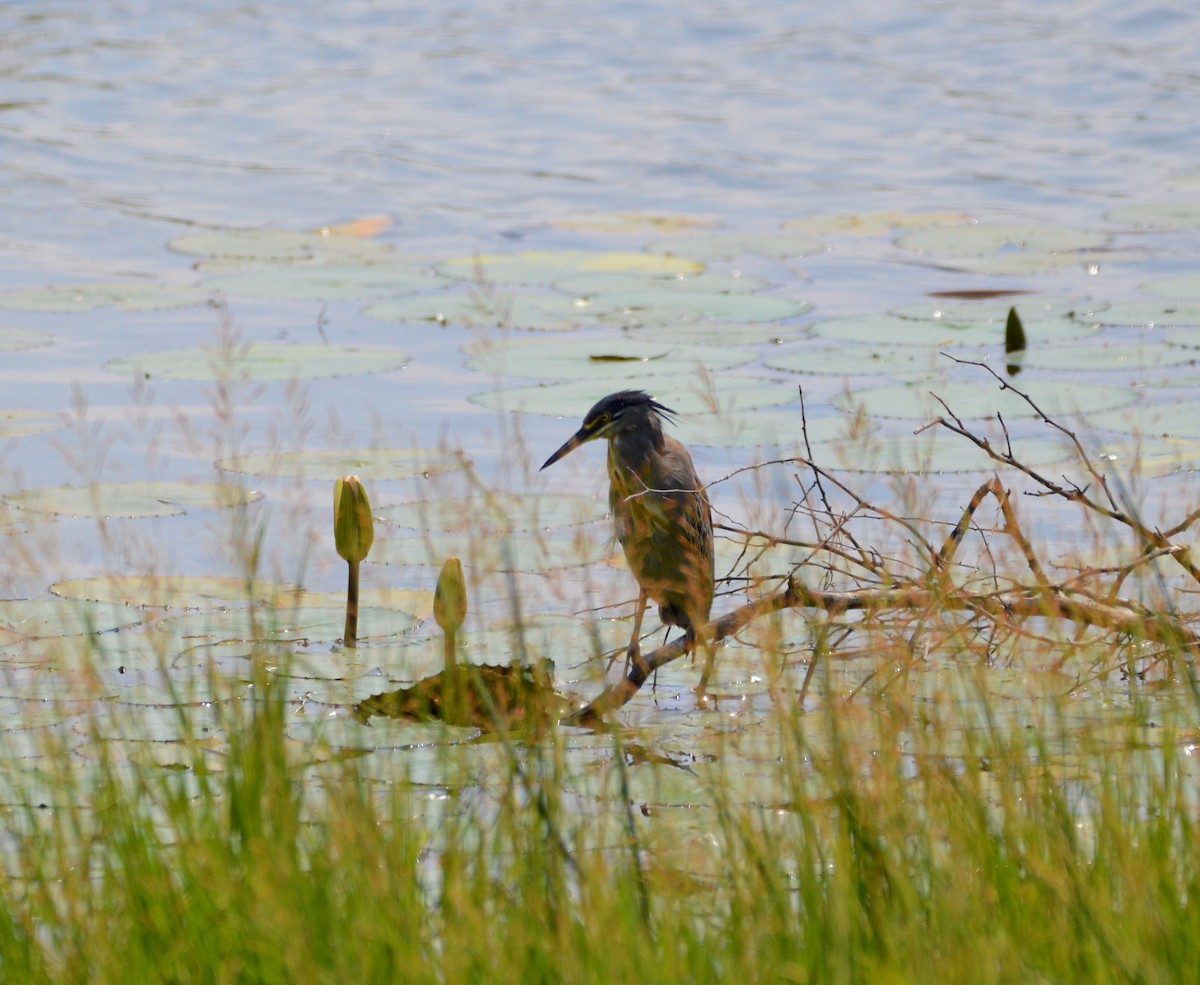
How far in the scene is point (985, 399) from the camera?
5680mm

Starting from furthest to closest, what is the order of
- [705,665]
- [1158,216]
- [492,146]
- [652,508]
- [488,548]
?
[492,146], [1158,216], [488,548], [652,508], [705,665]

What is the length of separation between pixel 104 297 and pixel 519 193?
13.8 feet

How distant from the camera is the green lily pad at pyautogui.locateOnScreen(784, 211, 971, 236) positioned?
9.46 meters

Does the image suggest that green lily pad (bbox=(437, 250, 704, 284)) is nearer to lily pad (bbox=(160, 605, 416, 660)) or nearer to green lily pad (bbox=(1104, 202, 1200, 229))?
green lily pad (bbox=(1104, 202, 1200, 229))

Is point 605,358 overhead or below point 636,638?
overhead

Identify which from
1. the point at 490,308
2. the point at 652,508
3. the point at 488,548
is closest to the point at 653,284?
the point at 490,308

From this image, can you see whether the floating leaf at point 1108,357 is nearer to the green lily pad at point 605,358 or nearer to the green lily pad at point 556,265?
the green lily pad at point 605,358

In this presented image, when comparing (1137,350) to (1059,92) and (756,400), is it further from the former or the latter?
(1059,92)

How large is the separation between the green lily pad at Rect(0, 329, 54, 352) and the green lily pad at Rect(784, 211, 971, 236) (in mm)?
4229

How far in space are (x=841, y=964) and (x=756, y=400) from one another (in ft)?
13.3

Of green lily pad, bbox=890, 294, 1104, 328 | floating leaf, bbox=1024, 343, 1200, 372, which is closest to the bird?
floating leaf, bbox=1024, 343, 1200, 372

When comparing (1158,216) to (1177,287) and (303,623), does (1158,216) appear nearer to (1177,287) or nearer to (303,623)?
(1177,287)

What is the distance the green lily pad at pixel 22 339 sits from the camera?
6.34 metres

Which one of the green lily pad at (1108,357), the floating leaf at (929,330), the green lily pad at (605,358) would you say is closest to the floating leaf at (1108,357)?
the green lily pad at (1108,357)
